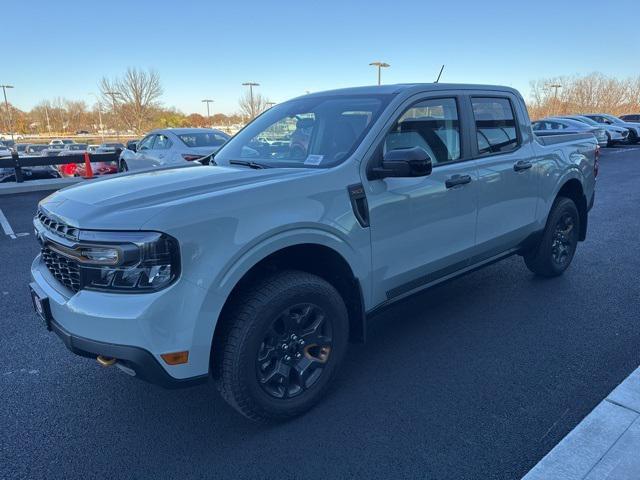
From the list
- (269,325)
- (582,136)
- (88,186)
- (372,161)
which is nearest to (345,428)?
(269,325)

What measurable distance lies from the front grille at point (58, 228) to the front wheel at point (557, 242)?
4010 mm

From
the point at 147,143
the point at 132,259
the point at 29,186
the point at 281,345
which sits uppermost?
the point at 147,143

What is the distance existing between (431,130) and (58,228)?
247 cm

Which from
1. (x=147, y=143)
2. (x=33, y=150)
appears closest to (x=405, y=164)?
(x=147, y=143)

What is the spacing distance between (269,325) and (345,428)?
0.73 m

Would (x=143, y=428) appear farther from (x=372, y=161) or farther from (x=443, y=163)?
(x=443, y=163)

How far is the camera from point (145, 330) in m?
2.11

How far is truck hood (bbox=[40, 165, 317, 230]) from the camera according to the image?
7.33 ft

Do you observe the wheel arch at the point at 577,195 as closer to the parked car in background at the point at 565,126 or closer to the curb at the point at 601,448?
A: the curb at the point at 601,448

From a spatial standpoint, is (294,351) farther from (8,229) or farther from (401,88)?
(8,229)

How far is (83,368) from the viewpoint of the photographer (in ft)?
10.9

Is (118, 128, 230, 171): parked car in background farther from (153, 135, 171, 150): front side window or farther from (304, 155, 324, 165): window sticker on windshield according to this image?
(304, 155, 324, 165): window sticker on windshield

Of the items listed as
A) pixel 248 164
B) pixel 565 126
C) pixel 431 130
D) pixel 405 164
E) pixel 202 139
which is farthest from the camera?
pixel 565 126

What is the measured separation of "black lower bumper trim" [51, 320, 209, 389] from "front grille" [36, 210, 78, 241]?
0.48 metres
